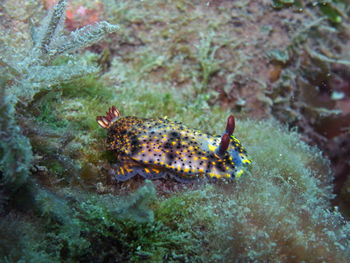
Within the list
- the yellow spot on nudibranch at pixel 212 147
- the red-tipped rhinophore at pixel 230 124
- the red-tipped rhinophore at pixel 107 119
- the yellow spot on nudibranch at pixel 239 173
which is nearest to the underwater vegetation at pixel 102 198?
the yellow spot on nudibranch at pixel 239 173

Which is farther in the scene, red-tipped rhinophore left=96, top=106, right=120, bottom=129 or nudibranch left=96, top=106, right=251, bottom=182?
red-tipped rhinophore left=96, top=106, right=120, bottom=129

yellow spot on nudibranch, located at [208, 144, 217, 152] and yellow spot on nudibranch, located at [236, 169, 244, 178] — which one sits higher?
yellow spot on nudibranch, located at [208, 144, 217, 152]

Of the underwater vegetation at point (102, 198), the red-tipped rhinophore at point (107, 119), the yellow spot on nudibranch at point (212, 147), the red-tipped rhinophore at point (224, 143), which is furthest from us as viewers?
the red-tipped rhinophore at point (107, 119)

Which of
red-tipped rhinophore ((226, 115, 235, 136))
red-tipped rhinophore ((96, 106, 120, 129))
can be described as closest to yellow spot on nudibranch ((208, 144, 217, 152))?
red-tipped rhinophore ((226, 115, 235, 136))

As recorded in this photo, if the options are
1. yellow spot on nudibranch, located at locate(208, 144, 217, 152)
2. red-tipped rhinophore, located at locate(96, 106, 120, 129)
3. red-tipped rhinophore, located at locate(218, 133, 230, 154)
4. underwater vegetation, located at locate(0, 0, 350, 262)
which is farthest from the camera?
red-tipped rhinophore, located at locate(96, 106, 120, 129)

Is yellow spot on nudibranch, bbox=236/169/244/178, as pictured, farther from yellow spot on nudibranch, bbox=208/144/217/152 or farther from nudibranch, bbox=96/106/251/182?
yellow spot on nudibranch, bbox=208/144/217/152

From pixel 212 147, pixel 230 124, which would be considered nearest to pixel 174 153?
pixel 212 147

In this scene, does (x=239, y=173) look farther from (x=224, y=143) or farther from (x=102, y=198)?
(x=102, y=198)

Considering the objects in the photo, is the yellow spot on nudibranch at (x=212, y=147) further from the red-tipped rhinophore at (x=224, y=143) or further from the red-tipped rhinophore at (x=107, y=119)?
the red-tipped rhinophore at (x=107, y=119)
